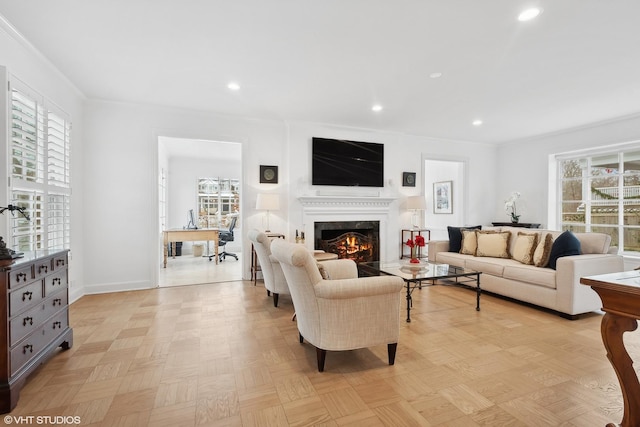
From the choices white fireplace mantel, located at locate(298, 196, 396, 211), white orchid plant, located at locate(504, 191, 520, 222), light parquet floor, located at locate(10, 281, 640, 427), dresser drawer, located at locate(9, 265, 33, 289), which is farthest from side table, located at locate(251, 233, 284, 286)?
white orchid plant, located at locate(504, 191, 520, 222)

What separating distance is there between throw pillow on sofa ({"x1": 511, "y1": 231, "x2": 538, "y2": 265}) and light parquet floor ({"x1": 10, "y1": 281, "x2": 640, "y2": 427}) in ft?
2.66

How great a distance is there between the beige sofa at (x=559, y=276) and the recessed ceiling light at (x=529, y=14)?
7.64 feet

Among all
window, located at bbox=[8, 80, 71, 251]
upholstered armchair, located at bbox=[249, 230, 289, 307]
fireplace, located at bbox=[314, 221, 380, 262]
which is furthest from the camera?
fireplace, located at bbox=[314, 221, 380, 262]

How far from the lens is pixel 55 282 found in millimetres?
2361

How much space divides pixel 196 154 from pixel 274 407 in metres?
7.12

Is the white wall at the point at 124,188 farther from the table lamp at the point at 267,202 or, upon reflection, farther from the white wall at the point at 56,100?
the table lamp at the point at 267,202

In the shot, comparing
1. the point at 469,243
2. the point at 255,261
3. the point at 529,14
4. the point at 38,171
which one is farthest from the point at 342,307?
the point at 469,243

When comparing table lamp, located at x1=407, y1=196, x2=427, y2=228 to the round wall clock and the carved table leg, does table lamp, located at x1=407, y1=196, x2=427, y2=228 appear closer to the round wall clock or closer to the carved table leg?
the round wall clock

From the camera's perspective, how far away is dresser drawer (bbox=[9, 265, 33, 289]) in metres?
1.81

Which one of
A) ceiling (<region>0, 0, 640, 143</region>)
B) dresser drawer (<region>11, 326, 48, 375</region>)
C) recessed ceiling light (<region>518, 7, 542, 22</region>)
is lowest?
dresser drawer (<region>11, 326, 48, 375</region>)

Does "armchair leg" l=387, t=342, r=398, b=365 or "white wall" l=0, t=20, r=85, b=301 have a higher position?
"white wall" l=0, t=20, r=85, b=301

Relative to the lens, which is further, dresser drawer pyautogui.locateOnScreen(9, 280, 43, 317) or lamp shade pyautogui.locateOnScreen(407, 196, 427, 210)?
lamp shade pyautogui.locateOnScreen(407, 196, 427, 210)

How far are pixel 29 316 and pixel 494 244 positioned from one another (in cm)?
492

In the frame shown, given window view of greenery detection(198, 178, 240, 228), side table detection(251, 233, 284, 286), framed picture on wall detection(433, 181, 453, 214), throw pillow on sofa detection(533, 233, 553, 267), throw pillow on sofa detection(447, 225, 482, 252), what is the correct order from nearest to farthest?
1. throw pillow on sofa detection(533, 233, 553, 267)
2. side table detection(251, 233, 284, 286)
3. throw pillow on sofa detection(447, 225, 482, 252)
4. framed picture on wall detection(433, 181, 453, 214)
5. window view of greenery detection(198, 178, 240, 228)
